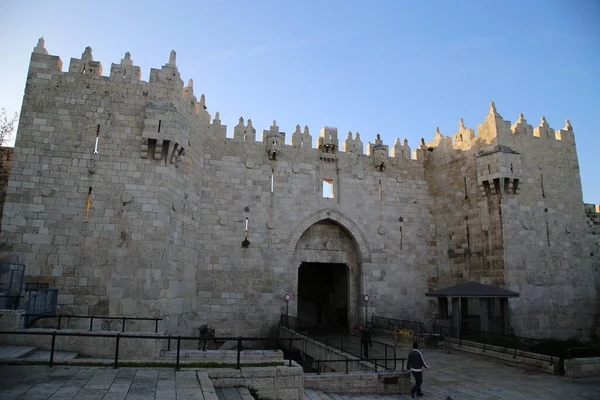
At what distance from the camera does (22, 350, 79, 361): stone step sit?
8594 millimetres

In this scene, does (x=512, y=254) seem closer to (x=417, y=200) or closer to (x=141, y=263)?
(x=417, y=200)

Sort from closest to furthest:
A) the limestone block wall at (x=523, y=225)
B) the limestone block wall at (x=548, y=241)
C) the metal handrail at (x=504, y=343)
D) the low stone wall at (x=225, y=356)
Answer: the low stone wall at (x=225, y=356) → the metal handrail at (x=504, y=343) → the limestone block wall at (x=548, y=241) → the limestone block wall at (x=523, y=225)

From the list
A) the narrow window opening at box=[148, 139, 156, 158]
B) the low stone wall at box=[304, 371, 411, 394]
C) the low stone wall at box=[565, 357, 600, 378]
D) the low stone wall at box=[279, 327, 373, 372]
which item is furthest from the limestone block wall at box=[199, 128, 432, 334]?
the low stone wall at box=[565, 357, 600, 378]

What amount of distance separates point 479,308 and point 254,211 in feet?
33.6

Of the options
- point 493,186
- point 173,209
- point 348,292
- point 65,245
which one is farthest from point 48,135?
point 493,186

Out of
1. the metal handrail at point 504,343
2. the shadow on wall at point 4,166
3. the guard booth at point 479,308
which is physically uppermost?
the shadow on wall at point 4,166

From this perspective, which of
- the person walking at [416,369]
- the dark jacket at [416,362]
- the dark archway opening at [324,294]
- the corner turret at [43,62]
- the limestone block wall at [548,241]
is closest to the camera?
the person walking at [416,369]

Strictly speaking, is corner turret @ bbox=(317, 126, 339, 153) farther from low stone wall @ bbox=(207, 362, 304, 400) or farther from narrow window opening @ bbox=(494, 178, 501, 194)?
low stone wall @ bbox=(207, 362, 304, 400)

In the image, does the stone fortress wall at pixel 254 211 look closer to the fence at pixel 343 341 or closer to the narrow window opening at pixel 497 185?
the narrow window opening at pixel 497 185

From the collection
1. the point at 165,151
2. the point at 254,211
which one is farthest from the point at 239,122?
the point at 165,151

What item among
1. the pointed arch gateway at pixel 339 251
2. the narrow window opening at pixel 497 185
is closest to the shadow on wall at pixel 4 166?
the pointed arch gateway at pixel 339 251

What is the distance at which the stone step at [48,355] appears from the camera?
8594mm

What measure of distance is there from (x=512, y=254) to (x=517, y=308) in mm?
2293

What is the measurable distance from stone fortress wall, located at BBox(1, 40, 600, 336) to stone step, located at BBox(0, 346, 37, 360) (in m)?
4.23
